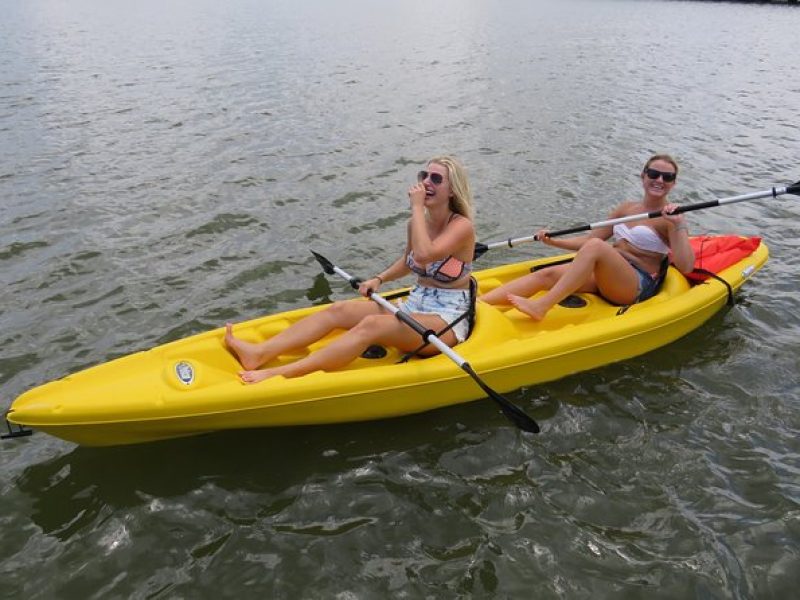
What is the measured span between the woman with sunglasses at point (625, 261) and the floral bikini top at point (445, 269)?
799 mm

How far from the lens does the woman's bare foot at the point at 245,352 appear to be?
15.1 feet

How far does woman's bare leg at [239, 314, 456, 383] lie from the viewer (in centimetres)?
437

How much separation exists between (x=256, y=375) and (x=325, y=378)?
1.61 ft

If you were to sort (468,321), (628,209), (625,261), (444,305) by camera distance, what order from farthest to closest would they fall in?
(628,209) < (625,261) < (468,321) < (444,305)

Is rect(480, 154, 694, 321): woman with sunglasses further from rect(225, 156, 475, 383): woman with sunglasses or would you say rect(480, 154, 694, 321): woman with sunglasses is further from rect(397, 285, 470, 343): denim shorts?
rect(225, 156, 475, 383): woman with sunglasses

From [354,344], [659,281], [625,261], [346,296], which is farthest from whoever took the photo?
[346,296]

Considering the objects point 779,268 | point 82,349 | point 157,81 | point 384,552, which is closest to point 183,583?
point 384,552

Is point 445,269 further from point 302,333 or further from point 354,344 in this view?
point 302,333

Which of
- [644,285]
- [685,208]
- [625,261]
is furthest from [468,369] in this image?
[685,208]

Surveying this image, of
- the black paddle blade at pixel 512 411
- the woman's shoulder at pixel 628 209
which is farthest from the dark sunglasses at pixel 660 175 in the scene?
the black paddle blade at pixel 512 411

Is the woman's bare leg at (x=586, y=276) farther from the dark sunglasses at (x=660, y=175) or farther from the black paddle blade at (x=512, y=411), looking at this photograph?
the black paddle blade at (x=512, y=411)

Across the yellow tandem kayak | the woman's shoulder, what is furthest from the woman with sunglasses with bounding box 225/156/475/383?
the woman's shoulder

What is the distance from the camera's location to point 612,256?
5.25 metres

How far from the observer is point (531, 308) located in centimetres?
522
